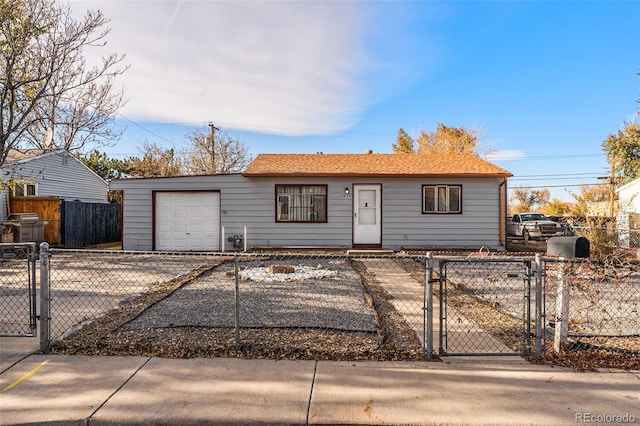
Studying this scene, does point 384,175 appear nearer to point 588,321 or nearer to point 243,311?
point 243,311

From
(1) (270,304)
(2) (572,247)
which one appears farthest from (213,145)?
(2) (572,247)

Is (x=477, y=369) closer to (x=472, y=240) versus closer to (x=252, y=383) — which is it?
(x=252, y=383)

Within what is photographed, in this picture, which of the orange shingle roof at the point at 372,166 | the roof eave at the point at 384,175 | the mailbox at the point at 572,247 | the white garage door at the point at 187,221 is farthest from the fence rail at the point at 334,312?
the orange shingle roof at the point at 372,166

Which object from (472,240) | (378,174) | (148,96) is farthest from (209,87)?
(472,240)

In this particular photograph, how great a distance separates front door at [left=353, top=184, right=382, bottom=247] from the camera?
12.5 meters

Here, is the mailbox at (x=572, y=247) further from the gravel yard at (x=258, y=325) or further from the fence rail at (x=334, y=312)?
the gravel yard at (x=258, y=325)

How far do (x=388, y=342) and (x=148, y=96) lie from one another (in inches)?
565

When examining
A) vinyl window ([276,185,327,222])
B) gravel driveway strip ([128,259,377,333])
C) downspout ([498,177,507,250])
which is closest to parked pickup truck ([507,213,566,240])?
downspout ([498,177,507,250])

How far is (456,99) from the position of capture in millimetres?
23547

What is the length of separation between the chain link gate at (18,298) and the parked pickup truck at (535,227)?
691 inches

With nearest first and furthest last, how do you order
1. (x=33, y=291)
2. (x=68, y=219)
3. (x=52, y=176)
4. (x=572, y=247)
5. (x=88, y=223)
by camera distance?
(x=572, y=247) → (x=33, y=291) → (x=68, y=219) → (x=88, y=223) → (x=52, y=176)

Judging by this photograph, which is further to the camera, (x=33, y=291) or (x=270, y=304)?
(x=270, y=304)

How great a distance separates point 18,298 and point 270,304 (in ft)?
13.7

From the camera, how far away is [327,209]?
41.1ft
